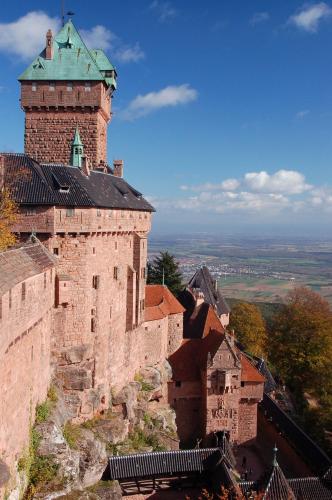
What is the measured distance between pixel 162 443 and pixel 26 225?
16357 mm

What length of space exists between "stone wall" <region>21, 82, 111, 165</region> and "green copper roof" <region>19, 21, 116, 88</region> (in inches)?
17.7

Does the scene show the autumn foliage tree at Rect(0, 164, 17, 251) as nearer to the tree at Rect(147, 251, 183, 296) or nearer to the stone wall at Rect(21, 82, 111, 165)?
the stone wall at Rect(21, 82, 111, 165)

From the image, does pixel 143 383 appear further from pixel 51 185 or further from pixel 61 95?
pixel 61 95

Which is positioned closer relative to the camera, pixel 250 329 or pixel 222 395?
pixel 222 395

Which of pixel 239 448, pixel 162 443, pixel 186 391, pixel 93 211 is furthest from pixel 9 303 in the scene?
pixel 239 448

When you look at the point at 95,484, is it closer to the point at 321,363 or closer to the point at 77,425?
the point at 77,425

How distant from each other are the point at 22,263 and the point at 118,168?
53.2 feet

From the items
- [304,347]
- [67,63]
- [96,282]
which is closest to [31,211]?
[96,282]

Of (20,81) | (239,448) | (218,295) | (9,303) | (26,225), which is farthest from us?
(218,295)

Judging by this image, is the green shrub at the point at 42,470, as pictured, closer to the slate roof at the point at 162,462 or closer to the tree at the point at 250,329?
the slate roof at the point at 162,462

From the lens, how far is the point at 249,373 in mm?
31688

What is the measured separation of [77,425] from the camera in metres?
23.1

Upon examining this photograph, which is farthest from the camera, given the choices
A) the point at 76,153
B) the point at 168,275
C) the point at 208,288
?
the point at 168,275

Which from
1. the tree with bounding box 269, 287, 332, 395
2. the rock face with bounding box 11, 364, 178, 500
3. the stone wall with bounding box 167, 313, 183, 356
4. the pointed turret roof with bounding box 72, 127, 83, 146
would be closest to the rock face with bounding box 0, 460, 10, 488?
the rock face with bounding box 11, 364, 178, 500
